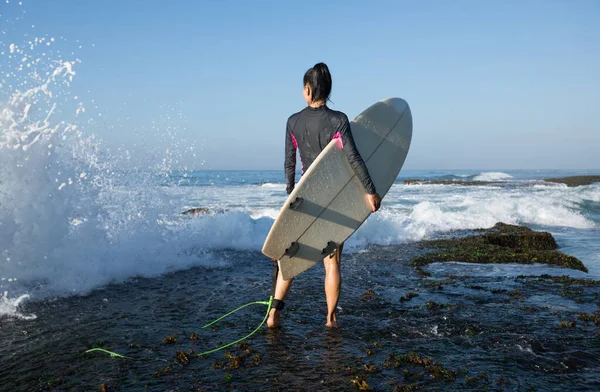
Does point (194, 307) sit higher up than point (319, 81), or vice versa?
point (319, 81)

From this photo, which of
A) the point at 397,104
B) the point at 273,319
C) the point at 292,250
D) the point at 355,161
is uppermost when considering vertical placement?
the point at 397,104

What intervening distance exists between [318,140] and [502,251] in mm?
6805

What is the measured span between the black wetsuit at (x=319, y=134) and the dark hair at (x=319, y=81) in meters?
0.11

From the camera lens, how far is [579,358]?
3381 mm

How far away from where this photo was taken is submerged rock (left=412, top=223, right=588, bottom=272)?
805cm

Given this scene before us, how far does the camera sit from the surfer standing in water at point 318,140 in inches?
153

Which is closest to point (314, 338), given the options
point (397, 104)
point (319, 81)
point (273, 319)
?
point (273, 319)

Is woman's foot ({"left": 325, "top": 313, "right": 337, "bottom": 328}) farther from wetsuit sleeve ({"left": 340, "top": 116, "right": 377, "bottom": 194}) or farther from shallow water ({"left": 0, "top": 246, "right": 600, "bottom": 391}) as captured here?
wetsuit sleeve ({"left": 340, "top": 116, "right": 377, "bottom": 194})

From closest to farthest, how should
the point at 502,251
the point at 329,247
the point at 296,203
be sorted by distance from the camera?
the point at 296,203 → the point at 329,247 → the point at 502,251

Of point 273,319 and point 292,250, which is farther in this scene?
point 273,319

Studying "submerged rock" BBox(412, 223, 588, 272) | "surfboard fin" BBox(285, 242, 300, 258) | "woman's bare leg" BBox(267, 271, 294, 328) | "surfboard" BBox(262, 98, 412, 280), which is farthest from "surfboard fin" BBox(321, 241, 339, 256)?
"submerged rock" BBox(412, 223, 588, 272)

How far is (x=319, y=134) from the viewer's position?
3965mm

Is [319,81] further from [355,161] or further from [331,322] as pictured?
[331,322]

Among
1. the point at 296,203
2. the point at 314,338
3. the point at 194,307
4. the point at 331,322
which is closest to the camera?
the point at 314,338
